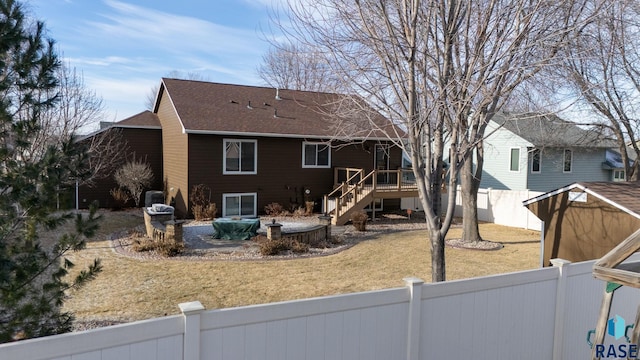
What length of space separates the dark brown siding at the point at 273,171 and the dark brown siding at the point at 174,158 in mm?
590

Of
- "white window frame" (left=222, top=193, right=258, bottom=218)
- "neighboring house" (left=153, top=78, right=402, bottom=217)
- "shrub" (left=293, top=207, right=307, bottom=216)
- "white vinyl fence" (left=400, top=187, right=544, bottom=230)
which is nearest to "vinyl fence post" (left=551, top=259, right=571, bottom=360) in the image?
"neighboring house" (left=153, top=78, right=402, bottom=217)

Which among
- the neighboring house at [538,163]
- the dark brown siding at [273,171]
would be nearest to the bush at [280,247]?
the dark brown siding at [273,171]

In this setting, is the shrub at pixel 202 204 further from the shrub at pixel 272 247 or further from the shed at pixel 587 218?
the shed at pixel 587 218

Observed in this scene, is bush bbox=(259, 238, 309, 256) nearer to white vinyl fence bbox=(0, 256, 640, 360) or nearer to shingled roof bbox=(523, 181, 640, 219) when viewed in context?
shingled roof bbox=(523, 181, 640, 219)

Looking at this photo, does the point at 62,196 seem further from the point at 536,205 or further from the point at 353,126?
the point at 536,205

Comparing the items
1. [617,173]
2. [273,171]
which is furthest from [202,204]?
[617,173]

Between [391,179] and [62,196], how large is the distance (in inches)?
677

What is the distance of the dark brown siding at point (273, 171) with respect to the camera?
53.8 ft

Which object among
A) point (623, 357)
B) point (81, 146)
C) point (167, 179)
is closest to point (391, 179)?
Answer: point (167, 179)

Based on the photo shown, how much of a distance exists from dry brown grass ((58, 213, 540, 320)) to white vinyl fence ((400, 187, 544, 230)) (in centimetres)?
407

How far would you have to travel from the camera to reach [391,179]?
66.5 feet

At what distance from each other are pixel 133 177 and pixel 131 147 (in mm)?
2147

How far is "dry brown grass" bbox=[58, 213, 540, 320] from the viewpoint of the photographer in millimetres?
7418

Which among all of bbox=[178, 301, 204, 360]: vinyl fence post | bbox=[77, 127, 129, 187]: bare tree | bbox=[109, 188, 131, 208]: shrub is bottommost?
bbox=[109, 188, 131, 208]: shrub
